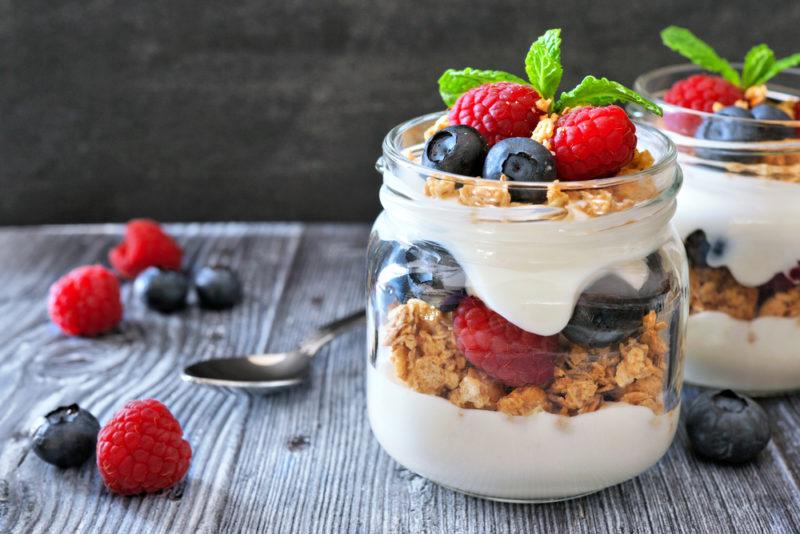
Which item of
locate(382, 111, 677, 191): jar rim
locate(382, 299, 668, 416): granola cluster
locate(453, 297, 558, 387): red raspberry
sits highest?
locate(382, 111, 677, 191): jar rim

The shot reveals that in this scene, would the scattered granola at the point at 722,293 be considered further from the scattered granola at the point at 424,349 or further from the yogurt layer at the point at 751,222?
the scattered granola at the point at 424,349

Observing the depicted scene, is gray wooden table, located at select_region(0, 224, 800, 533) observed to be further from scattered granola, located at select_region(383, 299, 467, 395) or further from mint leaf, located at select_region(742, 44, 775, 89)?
mint leaf, located at select_region(742, 44, 775, 89)

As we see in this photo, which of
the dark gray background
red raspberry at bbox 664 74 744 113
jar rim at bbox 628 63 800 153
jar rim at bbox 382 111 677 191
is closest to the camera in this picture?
jar rim at bbox 382 111 677 191

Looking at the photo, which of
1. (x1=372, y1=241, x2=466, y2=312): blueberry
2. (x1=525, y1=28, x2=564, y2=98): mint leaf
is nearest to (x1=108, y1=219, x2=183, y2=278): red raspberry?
(x1=372, y1=241, x2=466, y2=312): blueberry

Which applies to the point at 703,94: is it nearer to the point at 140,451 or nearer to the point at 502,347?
the point at 502,347

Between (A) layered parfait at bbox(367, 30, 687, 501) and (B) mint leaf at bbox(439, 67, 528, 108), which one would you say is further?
(B) mint leaf at bbox(439, 67, 528, 108)

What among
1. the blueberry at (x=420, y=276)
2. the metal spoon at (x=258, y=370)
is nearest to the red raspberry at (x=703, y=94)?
the blueberry at (x=420, y=276)

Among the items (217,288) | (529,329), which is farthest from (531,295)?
(217,288)

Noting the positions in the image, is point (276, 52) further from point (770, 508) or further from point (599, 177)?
point (770, 508)
